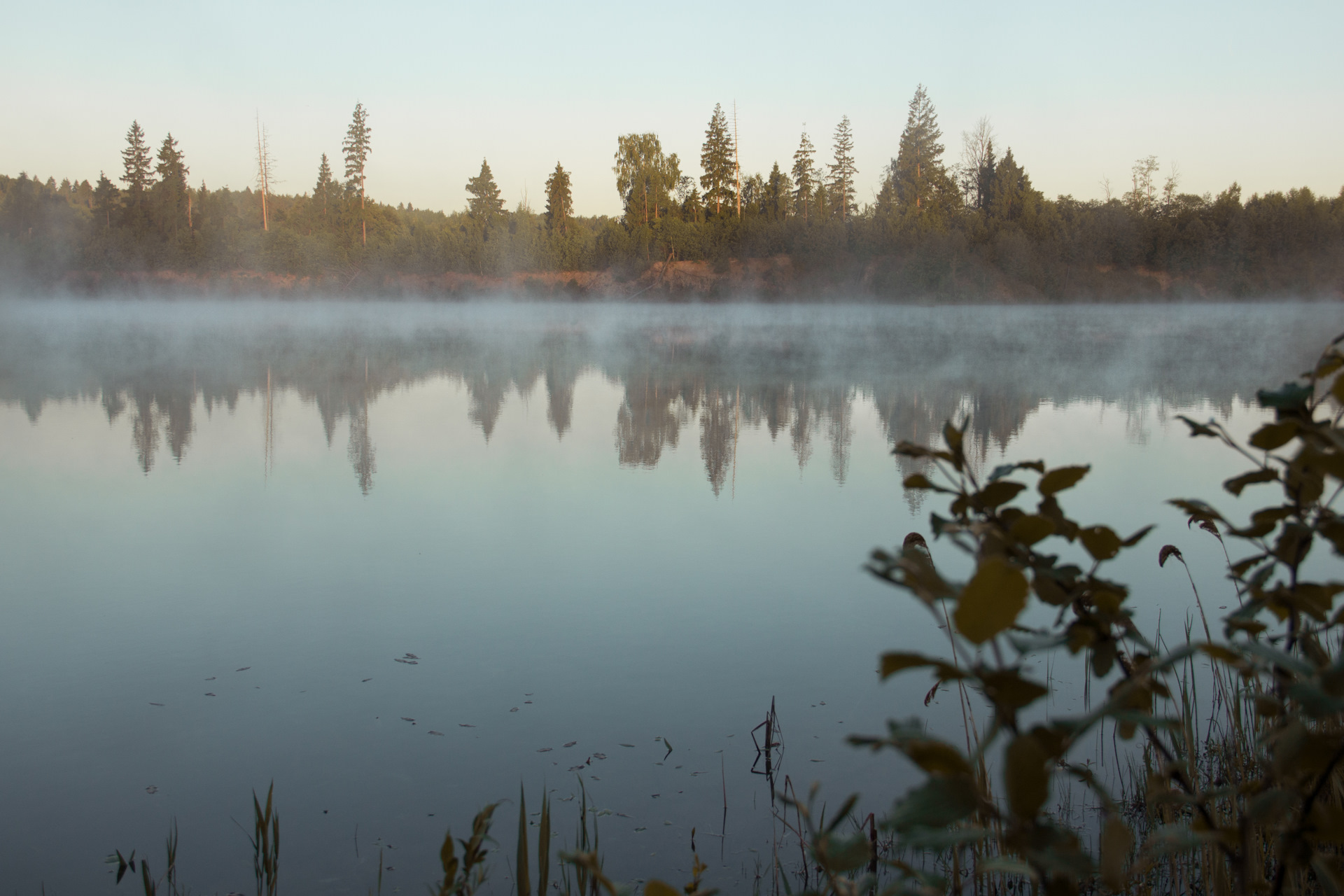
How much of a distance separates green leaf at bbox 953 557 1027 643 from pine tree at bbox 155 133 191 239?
68.2 meters

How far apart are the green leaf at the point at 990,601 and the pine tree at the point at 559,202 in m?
59.2

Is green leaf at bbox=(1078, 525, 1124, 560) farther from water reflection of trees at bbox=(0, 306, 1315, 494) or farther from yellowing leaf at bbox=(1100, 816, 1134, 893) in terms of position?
water reflection of trees at bbox=(0, 306, 1315, 494)

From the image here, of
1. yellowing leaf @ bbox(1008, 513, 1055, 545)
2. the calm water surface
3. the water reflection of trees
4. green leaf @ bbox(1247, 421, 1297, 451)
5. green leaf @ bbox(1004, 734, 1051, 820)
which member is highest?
green leaf @ bbox(1247, 421, 1297, 451)

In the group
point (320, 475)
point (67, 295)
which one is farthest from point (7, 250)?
point (320, 475)

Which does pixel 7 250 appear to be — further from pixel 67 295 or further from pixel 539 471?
pixel 539 471

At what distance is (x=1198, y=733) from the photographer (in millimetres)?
3623

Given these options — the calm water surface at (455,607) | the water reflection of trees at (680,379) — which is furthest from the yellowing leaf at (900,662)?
the water reflection of trees at (680,379)

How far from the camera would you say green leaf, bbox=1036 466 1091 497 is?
88 cm

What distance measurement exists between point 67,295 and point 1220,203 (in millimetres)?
67366

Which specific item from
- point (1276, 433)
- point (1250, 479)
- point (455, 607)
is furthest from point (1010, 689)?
point (455, 607)

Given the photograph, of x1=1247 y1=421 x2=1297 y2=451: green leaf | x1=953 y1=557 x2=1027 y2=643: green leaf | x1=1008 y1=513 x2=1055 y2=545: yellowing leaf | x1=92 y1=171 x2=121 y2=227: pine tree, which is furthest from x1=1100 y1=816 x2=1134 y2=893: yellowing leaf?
x1=92 y1=171 x2=121 y2=227: pine tree

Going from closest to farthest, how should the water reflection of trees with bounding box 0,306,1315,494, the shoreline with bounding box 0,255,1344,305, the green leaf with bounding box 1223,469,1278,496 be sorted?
the green leaf with bounding box 1223,469,1278,496, the water reflection of trees with bounding box 0,306,1315,494, the shoreline with bounding box 0,255,1344,305

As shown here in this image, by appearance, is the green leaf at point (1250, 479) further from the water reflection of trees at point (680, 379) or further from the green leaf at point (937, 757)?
the water reflection of trees at point (680, 379)

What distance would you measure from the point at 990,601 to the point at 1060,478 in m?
0.34
